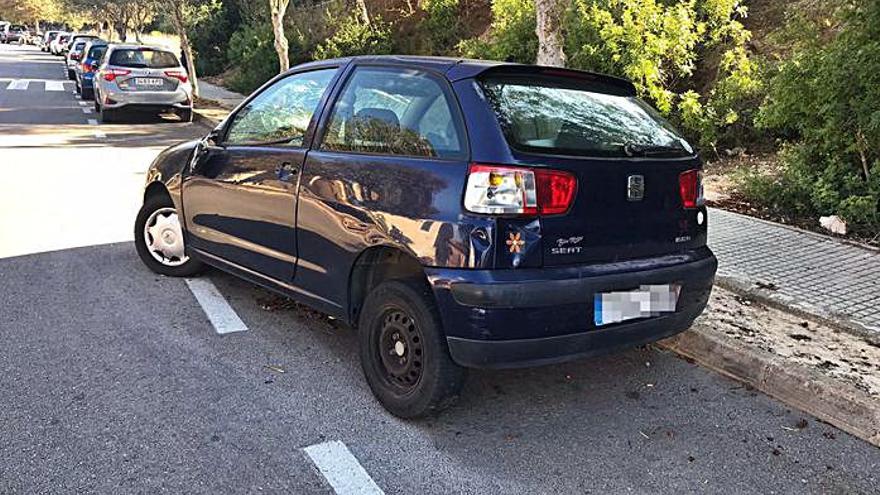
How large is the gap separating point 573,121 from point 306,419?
6.46 ft

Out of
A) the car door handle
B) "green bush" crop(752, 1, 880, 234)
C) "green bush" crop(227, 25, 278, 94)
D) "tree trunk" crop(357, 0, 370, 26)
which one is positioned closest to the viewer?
the car door handle

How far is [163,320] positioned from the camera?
15.9ft

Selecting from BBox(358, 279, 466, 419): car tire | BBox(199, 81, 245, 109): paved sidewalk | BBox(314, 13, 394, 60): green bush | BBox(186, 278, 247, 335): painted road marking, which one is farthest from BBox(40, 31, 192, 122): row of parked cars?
BBox(358, 279, 466, 419): car tire

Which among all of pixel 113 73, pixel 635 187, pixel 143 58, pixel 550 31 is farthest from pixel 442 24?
pixel 635 187

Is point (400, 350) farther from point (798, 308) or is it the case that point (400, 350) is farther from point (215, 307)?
point (798, 308)

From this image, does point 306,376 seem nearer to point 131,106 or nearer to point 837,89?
point 837,89

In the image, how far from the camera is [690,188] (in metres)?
3.90

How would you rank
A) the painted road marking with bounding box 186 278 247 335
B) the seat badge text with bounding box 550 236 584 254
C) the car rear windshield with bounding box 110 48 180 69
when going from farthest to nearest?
the car rear windshield with bounding box 110 48 180 69 < the painted road marking with bounding box 186 278 247 335 < the seat badge text with bounding box 550 236 584 254

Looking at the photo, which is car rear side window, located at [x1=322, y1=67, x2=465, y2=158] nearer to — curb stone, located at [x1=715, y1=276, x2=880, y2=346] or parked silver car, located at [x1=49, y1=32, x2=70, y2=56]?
curb stone, located at [x1=715, y1=276, x2=880, y2=346]

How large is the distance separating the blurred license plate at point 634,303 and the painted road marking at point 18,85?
2585 cm

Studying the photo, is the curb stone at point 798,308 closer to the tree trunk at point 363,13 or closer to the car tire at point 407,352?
the car tire at point 407,352

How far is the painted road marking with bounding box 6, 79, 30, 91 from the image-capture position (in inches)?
962

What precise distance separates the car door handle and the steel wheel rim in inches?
41.5

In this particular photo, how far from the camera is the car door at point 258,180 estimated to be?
4.27m
